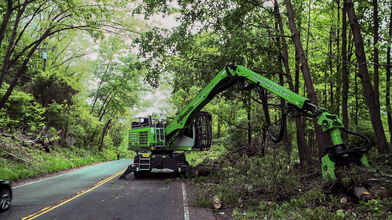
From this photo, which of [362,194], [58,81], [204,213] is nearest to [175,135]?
[204,213]

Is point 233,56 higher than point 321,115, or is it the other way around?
point 233,56

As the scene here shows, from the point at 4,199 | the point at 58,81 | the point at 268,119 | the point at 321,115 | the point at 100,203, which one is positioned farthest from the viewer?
the point at 58,81

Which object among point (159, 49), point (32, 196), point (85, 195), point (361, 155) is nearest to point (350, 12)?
point (361, 155)

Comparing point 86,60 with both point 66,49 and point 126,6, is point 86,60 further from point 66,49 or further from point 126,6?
point 126,6

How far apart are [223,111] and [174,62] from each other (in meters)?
6.24

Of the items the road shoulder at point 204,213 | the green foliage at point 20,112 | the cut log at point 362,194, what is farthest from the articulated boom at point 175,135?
the green foliage at point 20,112

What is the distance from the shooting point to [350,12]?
328 inches

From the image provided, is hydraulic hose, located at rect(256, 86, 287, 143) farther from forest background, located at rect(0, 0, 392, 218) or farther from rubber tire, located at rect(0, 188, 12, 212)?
rubber tire, located at rect(0, 188, 12, 212)

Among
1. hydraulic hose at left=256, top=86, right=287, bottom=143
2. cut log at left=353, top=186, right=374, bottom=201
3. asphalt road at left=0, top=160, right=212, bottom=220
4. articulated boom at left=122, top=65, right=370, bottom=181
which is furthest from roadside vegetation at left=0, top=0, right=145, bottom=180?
cut log at left=353, top=186, right=374, bottom=201

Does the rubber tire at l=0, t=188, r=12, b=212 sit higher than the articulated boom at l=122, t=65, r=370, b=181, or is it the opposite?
the articulated boom at l=122, t=65, r=370, b=181

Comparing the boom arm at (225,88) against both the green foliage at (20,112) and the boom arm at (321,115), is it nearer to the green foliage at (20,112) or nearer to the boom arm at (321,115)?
the boom arm at (321,115)

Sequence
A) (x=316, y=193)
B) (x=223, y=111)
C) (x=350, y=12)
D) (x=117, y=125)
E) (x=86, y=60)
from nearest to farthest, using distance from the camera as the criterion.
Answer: (x=316, y=193) → (x=350, y=12) → (x=223, y=111) → (x=86, y=60) → (x=117, y=125)

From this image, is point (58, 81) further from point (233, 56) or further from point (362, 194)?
point (362, 194)

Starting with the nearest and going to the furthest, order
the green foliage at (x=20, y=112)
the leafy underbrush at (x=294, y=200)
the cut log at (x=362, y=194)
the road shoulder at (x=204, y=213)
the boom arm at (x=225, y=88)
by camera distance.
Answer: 1. the leafy underbrush at (x=294, y=200)
2. the cut log at (x=362, y=194)
3. the road shoulder at (x=204, y=213)
4. the boom arm at (x=225, y=88)
5. the green foliage at (x=20, y=112)
